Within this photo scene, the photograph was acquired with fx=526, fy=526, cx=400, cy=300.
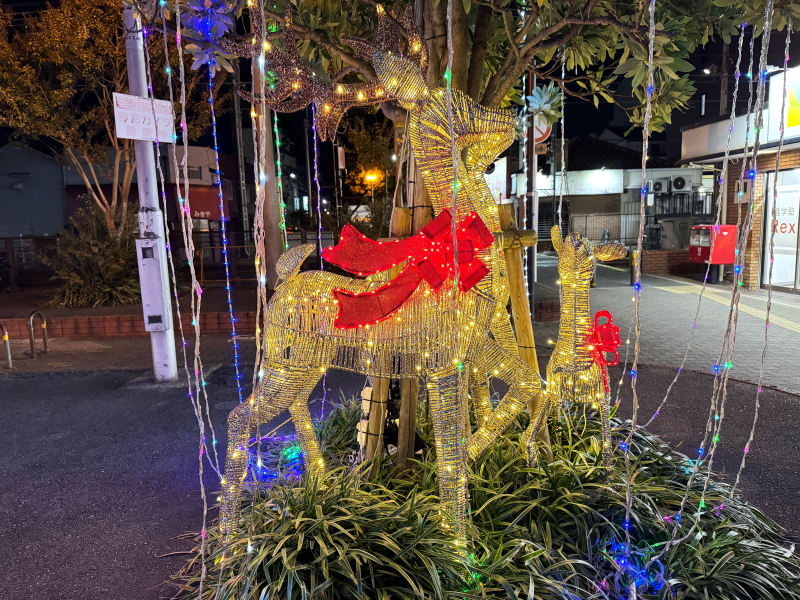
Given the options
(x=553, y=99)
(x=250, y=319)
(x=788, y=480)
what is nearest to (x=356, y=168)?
(x=250, y=319)

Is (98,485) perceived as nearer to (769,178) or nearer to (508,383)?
(508,383)

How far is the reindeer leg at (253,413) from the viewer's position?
2.25 metres

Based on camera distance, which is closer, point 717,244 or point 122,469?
point 122,469

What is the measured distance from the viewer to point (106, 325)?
812 cm

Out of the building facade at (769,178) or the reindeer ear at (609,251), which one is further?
the building facade at (769,178)

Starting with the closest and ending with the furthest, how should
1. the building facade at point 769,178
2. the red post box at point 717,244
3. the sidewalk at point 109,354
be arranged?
the sidewalk at point 109,354 < the building facade at point 769,178 < the red post box at point 717,244

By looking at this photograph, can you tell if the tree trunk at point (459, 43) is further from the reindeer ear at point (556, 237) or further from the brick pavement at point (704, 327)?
the brick pavement at point (704, 327)

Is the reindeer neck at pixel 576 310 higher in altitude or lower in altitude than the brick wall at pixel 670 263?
higher

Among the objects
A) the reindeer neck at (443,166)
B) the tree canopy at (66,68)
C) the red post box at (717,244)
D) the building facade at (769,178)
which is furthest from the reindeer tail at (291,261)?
the building facade at (769,178)

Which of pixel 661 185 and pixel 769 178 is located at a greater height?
pixel 661 185

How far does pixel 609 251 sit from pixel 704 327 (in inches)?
248

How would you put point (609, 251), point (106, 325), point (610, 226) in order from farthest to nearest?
point (610, 226) < point (106, 325) < point (609, 251)

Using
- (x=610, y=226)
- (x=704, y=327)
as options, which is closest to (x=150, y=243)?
(x=704, y=327)

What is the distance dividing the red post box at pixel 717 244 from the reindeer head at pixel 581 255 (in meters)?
7.50
